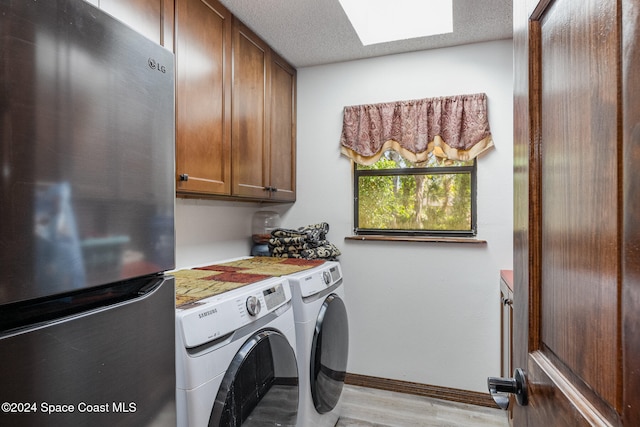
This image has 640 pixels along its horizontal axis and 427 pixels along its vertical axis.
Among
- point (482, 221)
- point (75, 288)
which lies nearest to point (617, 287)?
point (75, 288)

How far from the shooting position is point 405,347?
8.41ft

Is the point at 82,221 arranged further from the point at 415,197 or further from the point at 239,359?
the point at 415,197

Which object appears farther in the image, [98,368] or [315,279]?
[315,279]

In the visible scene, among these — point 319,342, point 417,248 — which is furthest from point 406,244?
point 319,342

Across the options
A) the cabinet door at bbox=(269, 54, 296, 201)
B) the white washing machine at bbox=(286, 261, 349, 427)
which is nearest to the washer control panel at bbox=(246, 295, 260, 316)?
the white washing machine at bbox=(286, 261, 349, 427)

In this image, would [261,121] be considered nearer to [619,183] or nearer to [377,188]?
[377,188]

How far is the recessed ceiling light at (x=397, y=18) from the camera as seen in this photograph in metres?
2.06

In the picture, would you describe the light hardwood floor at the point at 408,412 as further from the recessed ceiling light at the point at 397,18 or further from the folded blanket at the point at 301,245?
the recessed ceiling light at the point at 397,18

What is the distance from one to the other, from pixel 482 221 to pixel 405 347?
3.41 feet

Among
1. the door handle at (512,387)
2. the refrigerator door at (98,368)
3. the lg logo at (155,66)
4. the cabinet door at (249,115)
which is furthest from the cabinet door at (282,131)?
the door handle at (512,387)

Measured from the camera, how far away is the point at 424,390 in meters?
2.49

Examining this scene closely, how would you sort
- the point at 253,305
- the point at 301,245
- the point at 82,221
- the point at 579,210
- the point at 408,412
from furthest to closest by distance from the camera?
the point at 301,245
the point at 408,412
the point at 253,305
the point at 82,221
the point at 579,210

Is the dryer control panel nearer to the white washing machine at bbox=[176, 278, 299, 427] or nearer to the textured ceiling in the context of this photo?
the white washing machine at bbox=[176, 278, 299, 427]

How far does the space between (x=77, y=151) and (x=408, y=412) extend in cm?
237
